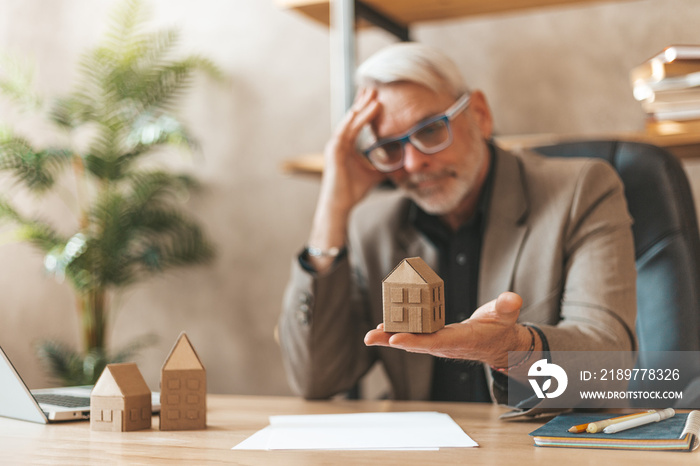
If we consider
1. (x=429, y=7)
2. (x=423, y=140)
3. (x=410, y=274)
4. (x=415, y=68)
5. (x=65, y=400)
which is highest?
(x=429, y=7)

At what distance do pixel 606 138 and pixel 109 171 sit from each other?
5.71 ft

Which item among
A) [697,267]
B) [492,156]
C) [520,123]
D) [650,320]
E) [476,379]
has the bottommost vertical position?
[476,379]

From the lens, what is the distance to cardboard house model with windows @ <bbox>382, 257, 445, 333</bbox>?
79cm

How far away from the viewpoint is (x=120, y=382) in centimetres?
94

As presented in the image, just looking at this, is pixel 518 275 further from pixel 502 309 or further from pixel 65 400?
pixel 65 400

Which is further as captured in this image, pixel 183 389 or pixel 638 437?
pixel 183 389

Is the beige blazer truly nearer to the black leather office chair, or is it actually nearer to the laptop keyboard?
the black leather office chair

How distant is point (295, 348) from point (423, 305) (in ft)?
2.27

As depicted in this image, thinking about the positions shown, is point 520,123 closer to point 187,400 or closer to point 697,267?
point 697,267

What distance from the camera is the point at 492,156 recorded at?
1564 mm

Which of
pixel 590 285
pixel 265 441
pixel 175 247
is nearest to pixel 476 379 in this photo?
pixel 590 285

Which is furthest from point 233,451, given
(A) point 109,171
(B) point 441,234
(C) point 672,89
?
(A) point 109,171

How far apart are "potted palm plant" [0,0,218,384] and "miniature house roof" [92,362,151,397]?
155cm
